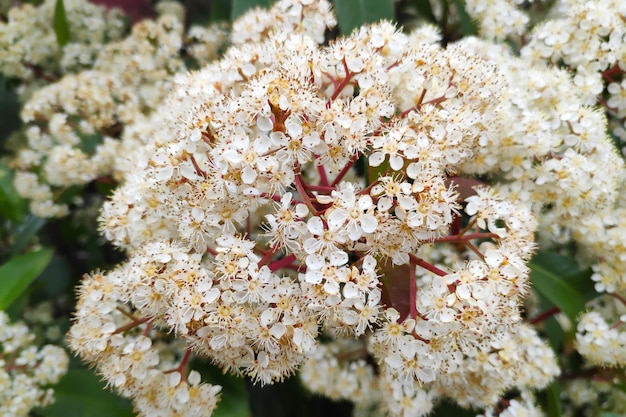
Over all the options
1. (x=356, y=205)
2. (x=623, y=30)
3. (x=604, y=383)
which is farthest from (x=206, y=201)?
(x=604, y=383)

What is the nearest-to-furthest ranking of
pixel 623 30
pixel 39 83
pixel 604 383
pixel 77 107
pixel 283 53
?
pixel 283 53, pixel 623 30, pixel 604 383, pixel 77 107, pixel 39 83

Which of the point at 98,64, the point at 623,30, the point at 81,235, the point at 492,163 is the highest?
the point at 98,64

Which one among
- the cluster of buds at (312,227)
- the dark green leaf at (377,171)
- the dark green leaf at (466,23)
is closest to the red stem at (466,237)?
the cluster of buds at (312,227)

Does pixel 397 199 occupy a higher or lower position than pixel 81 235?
higher

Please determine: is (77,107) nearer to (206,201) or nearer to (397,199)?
(206,201)

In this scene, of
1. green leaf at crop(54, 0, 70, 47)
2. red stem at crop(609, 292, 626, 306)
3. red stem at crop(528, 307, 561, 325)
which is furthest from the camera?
green leaf at crop(54, 0, 70, 47)

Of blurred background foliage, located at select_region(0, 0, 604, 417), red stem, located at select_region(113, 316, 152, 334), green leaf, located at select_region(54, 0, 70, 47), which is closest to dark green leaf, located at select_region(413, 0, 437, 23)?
blurred background foliage, located at select_region(0, 0, 604, 417)

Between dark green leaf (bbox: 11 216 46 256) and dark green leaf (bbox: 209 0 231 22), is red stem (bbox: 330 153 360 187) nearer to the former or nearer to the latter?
dark green leaf (bbox: 11 216 46 256)

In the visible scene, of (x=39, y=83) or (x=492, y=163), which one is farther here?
(x=39, y=83)
